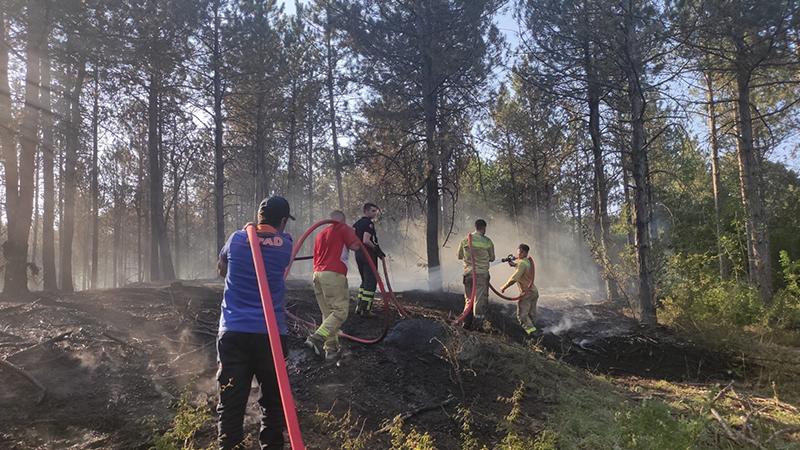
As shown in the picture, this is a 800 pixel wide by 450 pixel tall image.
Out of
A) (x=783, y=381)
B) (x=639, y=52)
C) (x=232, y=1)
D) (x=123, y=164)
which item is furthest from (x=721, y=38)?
(x=123, y=164)

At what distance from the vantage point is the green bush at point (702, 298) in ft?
→ 33.0

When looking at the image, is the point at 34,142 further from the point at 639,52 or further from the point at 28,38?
the point at 639,52

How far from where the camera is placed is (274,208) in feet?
11.6

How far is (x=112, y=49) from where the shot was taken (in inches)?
427

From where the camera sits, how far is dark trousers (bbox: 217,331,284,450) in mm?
3115

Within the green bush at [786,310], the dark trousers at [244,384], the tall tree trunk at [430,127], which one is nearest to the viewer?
the dark trousers at [244,384]

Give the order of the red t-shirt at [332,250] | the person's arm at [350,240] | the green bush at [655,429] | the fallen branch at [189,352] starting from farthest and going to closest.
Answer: the red t-shirt at [332,250] < the person's arm at [350,240] < the fallen branch at [189,352] < the green bush at [655,429]

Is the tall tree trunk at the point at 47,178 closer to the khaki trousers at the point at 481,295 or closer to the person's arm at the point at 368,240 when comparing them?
the person's arm at the point at 368,240

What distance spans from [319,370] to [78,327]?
305cm

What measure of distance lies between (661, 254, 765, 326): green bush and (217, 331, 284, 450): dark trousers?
9613 mm

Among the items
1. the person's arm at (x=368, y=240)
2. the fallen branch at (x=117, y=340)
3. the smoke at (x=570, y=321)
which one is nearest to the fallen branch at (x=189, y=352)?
the fallen branch at (x=117, y=340)

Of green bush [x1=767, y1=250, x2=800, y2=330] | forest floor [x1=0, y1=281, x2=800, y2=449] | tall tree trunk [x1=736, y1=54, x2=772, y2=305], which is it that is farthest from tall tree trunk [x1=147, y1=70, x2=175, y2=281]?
green bush [x1=767, y1=250, x2=800, y2=330]

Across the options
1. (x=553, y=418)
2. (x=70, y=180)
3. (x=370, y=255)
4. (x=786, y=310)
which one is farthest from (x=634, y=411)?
(x=70, y=180)

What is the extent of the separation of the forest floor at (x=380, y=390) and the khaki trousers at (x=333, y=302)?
0.30 metres
